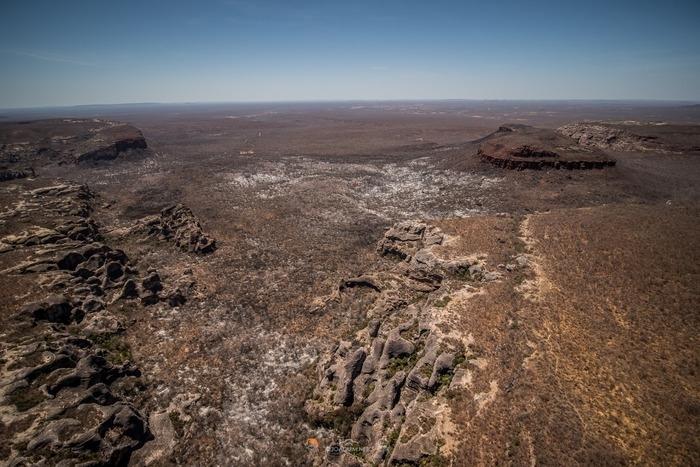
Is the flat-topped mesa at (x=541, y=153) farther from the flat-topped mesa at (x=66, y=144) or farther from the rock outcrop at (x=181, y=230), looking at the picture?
the flat-topped mesa at (x=66, y=144)

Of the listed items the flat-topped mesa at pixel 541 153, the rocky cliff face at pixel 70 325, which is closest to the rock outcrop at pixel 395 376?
the rocky cliff face at pixel 70 325

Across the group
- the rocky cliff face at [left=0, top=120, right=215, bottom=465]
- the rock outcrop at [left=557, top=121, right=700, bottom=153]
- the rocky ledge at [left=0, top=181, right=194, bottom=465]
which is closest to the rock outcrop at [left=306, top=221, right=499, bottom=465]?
the rocky cliff face at [left=0, top=120, right=215, bottom=465]

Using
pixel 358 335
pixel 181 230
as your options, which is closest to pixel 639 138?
pixel 358 335

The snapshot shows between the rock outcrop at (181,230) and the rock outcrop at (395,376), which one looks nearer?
the rock outcrop at (395,376)

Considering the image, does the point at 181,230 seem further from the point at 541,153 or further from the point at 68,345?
the point at 541,153

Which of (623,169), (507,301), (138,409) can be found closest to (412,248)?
A: (507,301)

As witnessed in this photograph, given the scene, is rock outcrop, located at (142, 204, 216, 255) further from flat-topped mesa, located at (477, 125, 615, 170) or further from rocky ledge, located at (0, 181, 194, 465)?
flat-topped mesa, located at (477, 125, 615, 170)

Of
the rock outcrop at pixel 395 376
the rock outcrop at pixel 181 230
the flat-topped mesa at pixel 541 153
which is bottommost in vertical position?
the rock outcrop at pixel 395 376
